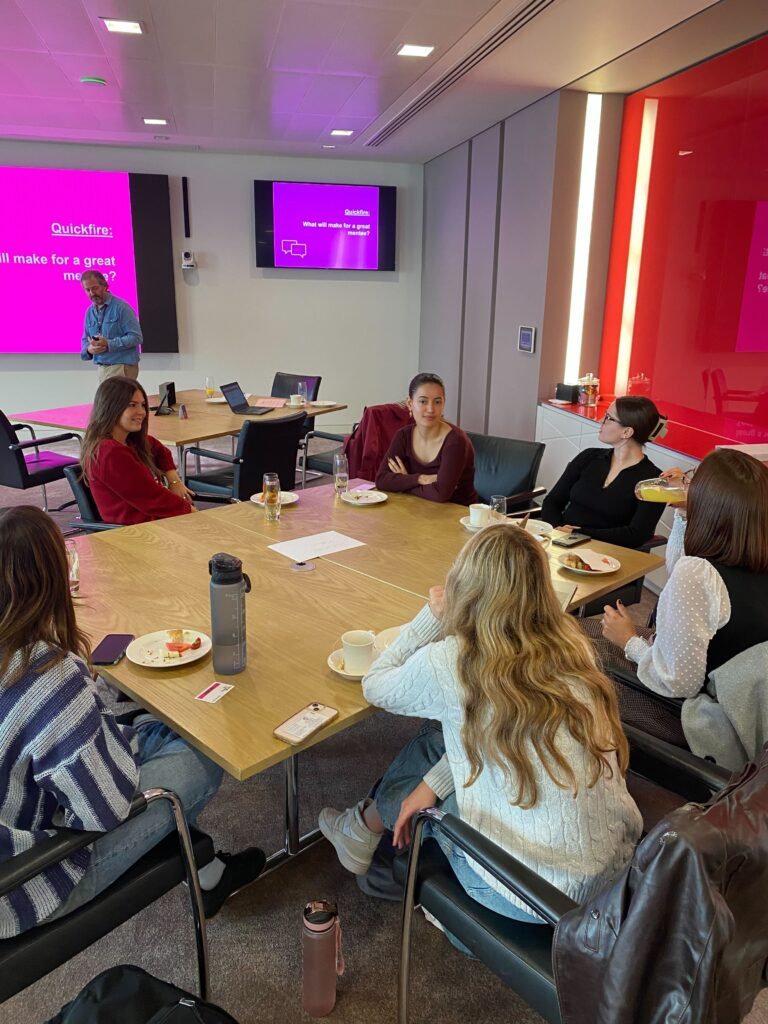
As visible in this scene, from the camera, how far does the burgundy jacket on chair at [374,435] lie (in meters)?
4.18

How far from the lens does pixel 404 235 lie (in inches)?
318

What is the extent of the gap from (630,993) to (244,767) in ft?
2.44

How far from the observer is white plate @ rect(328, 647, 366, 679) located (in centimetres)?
167

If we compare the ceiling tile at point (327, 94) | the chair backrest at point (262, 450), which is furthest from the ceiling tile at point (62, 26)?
the chair backrest at point (262, 450)

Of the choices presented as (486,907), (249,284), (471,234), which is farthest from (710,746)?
(249,284)

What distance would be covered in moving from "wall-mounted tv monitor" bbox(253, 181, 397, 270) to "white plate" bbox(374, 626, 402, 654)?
6589 mm

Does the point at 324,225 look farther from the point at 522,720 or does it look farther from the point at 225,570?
the point at 522,720

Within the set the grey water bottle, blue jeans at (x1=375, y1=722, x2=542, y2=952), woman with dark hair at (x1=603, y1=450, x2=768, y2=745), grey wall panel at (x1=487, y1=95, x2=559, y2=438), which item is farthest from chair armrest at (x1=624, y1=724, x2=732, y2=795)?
grey wall panel at (x1=487, y1=95, x2=559, y2=438)

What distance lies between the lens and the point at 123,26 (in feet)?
12.5

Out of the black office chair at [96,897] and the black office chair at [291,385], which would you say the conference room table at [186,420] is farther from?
the black office chair at [96,897]

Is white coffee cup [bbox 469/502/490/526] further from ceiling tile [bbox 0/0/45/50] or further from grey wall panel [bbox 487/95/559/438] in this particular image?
ceiling tile [bbox 0/0/45/50]

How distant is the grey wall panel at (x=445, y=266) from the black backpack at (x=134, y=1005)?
6.40 meters

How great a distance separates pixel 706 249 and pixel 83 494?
12.2 feet

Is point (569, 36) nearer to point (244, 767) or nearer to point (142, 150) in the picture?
point (244, 767)
